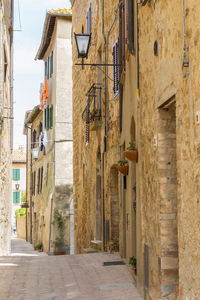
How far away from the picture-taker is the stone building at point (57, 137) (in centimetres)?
2380

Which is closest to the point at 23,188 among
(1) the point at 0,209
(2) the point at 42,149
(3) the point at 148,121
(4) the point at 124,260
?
(2) the point at 42,149

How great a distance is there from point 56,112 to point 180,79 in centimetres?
2006

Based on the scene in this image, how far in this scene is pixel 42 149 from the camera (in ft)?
93.9

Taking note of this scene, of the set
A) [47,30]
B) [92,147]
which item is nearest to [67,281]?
[92,147]

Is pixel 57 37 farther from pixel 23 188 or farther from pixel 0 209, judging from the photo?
pixel 23 188

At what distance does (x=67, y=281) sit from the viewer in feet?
29.6

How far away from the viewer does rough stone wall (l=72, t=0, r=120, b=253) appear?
13.6 m

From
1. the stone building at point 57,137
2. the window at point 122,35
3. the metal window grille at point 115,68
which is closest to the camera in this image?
the window at point 122,35

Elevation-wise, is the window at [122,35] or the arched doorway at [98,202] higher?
the window at [122,35]

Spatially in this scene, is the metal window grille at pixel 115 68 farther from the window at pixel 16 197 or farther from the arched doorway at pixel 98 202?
the window at pixel 16 197

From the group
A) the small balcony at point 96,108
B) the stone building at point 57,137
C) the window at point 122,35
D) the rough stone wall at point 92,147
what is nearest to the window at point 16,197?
the stone building at point 57,137

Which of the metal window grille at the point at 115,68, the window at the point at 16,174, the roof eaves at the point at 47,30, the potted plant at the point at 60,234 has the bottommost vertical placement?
the potted plant at the point at 60,234

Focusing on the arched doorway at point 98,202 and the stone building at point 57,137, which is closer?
the arched doorway at point 98,202

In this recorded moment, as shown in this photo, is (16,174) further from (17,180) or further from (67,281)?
(67,281)
